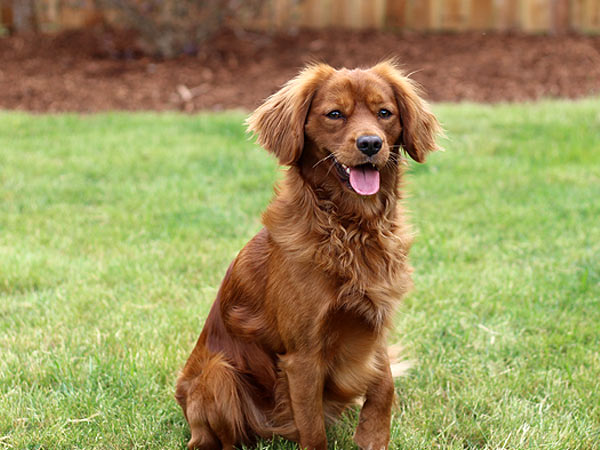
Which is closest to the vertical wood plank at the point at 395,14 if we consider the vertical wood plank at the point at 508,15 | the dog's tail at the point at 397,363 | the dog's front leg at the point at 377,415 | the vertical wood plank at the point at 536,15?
the vertical wood plank at the point at 508,15

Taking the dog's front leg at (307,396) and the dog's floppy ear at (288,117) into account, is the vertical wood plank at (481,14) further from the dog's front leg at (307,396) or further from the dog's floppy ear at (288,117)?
the dog's front leg at (307,396)

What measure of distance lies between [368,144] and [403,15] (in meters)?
9.07

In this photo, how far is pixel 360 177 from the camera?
272 cm

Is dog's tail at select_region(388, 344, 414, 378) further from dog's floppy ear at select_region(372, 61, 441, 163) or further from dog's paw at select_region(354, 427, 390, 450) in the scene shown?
dog's floppy ear at select_region(372, 61, 441, 163)

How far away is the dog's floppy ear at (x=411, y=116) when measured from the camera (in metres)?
2.91

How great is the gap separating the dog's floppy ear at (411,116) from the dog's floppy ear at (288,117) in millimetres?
243

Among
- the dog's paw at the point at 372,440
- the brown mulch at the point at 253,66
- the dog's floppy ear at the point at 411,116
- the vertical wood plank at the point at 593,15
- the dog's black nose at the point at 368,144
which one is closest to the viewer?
the dog's black nose at the point at 368,144

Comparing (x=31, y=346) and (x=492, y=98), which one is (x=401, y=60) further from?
(x=31, y=346)

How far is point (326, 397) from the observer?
2.89 meters

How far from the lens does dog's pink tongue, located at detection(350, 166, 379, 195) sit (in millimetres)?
2697

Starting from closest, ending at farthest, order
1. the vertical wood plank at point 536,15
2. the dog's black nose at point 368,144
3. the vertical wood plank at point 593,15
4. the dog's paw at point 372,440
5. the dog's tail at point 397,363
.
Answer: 1. the dog's black nose at point 368,144
2. the dog's paw at point 372,440
3. the dog's tail at point 397,363
4. the vertical wood plank at point 536,15
5. the vertical wood plank at point 593,15

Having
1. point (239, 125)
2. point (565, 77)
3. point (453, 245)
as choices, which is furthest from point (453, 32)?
point (453, 245)

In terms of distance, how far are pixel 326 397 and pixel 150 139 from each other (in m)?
4.59

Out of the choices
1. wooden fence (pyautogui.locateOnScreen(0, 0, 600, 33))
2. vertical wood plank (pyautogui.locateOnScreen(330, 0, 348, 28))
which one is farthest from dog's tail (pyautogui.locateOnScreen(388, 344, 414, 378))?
vertical wood plank (pyautogui.locateOnScreen(330, 0, 348, 28))
